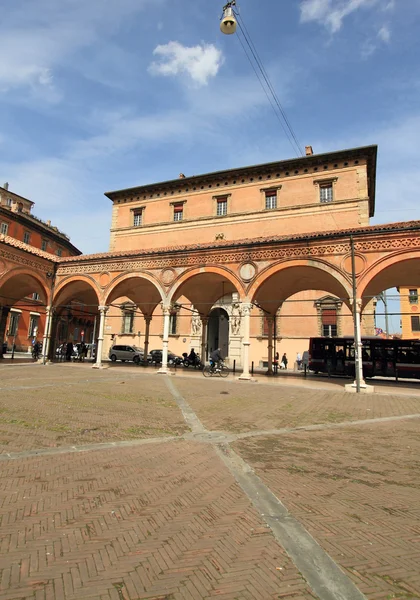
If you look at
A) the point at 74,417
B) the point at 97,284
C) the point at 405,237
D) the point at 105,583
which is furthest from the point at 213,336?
the point at 105,583

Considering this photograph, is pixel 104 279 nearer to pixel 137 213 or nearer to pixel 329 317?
pixel 137 213

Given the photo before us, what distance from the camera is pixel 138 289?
24875mm

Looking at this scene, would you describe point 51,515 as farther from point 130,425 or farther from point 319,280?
point 319,280

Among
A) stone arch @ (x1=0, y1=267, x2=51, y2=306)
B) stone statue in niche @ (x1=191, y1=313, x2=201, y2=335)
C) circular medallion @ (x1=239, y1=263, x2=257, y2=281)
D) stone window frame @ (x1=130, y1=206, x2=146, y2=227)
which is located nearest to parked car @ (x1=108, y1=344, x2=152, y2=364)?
stone statue in niche @ (x1=191, y1=313, x2=201, y2=335)

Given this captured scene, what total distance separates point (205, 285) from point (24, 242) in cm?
2781

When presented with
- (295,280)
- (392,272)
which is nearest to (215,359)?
(295,280)

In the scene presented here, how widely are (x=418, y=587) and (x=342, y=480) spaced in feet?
6.97

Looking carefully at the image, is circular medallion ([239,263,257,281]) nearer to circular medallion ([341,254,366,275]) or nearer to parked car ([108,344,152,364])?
circular medallion ([341,254,366,275])

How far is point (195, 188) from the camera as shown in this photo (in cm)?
3203

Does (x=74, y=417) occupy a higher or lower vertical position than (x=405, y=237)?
lower

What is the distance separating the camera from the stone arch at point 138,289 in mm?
21141

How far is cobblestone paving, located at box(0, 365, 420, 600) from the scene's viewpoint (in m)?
2.55

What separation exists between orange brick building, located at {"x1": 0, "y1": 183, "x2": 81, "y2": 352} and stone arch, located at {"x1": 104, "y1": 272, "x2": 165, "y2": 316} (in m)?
12.3

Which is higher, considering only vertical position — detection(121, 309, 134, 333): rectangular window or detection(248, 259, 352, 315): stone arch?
detection(248, 259, 352, 315): stone arch
